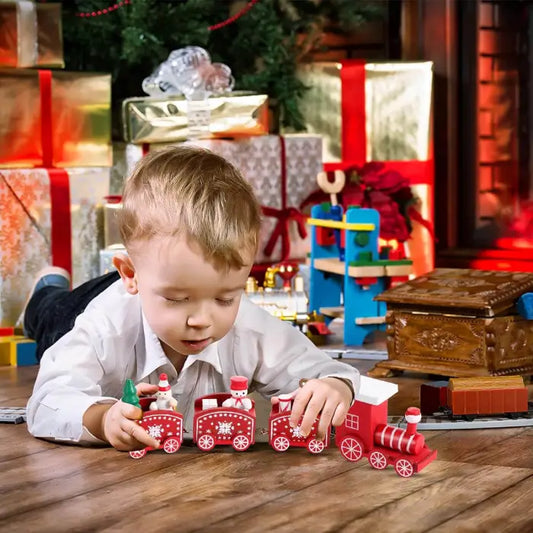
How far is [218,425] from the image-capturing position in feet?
5.27

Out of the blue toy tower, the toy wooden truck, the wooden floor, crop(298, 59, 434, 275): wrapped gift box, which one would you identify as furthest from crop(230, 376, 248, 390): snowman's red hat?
crop(298, 59, 434, 275): wrapped gift box

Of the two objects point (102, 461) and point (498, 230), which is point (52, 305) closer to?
point (102, 461)

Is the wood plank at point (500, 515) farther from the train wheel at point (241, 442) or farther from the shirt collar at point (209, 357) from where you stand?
the shirt collar at point (209, 357)

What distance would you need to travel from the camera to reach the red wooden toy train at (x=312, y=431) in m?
1.49

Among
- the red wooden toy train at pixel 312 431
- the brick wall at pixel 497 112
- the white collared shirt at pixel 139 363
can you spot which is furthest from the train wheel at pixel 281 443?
the brick wall at pixel 497 112

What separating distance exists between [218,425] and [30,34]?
1.59 metres

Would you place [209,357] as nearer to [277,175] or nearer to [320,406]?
[320,406]

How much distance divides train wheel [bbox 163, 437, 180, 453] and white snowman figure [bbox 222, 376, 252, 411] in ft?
0.28

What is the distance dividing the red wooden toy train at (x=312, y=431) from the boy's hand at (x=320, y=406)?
21 mm

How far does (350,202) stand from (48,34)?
94 centimetres

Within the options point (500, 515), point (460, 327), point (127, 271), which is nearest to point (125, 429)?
point (127, 271)

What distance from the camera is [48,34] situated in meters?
2.89

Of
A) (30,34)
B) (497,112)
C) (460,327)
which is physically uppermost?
(30,34)

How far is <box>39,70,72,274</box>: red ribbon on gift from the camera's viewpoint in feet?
9.50
